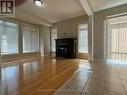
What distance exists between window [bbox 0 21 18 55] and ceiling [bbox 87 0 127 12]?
4323 millimetres

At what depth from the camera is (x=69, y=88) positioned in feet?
7.98

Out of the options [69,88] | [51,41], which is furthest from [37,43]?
[69,88]

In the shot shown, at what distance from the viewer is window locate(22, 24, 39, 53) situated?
8.03 m

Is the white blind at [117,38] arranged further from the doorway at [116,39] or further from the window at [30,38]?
the window at [30,38]

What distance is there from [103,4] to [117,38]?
5.15 feet

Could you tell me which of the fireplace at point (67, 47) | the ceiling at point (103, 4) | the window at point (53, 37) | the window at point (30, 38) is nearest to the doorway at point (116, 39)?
the ceiling at point (103, 4)

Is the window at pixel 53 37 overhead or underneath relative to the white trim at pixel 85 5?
underneath

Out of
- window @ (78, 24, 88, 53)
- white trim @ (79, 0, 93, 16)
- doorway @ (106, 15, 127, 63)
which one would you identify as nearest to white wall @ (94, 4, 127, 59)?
doorway @ (106, 15, 127, 63)

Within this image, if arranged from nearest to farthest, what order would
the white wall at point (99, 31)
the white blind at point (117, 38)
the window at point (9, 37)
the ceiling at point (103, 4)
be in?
1. the ceiling at point (103, 4)
2. the white blind at point (117, 38)
3. the white wall at point (99, 31)
4. the window at point (9, 37)

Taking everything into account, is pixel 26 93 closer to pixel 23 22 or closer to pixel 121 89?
pixel 121 89

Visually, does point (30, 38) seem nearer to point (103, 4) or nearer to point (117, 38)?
point (103, 4)

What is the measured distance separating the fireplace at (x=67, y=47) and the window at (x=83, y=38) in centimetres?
31

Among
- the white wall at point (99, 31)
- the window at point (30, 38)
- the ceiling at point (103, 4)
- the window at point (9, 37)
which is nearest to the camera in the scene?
the ceiling at point (103, 4)

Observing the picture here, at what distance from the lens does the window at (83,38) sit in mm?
7105
